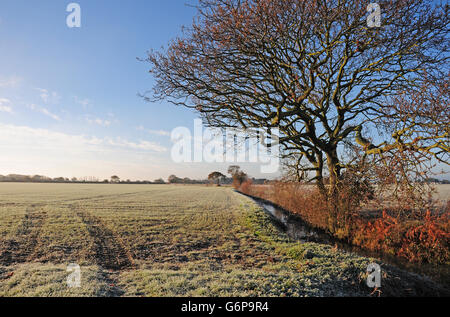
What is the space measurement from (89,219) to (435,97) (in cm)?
1929

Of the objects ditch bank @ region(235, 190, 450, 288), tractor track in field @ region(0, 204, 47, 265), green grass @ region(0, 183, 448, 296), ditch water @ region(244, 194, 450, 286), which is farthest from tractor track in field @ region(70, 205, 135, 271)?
ditch water @ region(244, 194, 450, 286)

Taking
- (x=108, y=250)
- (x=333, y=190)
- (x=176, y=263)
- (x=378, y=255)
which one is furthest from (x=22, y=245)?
(x=378, y=255)

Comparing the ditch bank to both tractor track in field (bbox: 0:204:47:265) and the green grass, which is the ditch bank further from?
tractor track in field (bbox: 0:204:47:265)

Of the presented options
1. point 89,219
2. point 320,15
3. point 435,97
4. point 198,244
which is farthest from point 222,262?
point 89,219

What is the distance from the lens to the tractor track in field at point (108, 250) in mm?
8008

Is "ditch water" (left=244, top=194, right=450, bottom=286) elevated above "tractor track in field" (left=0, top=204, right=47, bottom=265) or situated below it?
below

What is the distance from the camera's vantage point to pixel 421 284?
670 cm

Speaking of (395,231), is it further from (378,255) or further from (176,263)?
(176,263)

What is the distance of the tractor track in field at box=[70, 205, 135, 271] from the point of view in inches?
315

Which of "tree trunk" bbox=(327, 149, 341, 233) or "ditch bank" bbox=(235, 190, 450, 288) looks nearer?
"ditch bank" bbox=(235, 190, 450, 288)

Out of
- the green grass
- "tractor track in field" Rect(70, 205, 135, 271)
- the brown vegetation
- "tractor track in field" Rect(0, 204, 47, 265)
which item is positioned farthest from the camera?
the brown vegetation

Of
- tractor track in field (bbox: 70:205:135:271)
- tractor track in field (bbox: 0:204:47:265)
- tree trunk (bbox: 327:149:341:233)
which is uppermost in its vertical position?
tree trunk (bbox: 327:149:341:233)

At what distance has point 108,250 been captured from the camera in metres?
9.52

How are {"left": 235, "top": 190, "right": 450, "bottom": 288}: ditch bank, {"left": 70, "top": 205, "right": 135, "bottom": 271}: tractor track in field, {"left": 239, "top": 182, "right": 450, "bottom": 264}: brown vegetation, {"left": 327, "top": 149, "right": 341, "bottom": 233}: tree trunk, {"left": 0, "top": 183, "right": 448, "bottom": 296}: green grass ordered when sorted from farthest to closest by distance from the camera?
{"left": 327, "top": 149, "right": 341, "bottom": 233}: tree trunk
{"left": 239, "top": 182, "right": 450, "bottom": 264}: brown vegetation
{"left": 70, "top": 205, "right": 135, "bottom": 271}: tractor track in field
{"left": 235, "top": 190, "right": 450, "bottom": 288}: ditch bank
{"left": 0, "top": 183, "right": 448, "bottom": 296}: green grass
